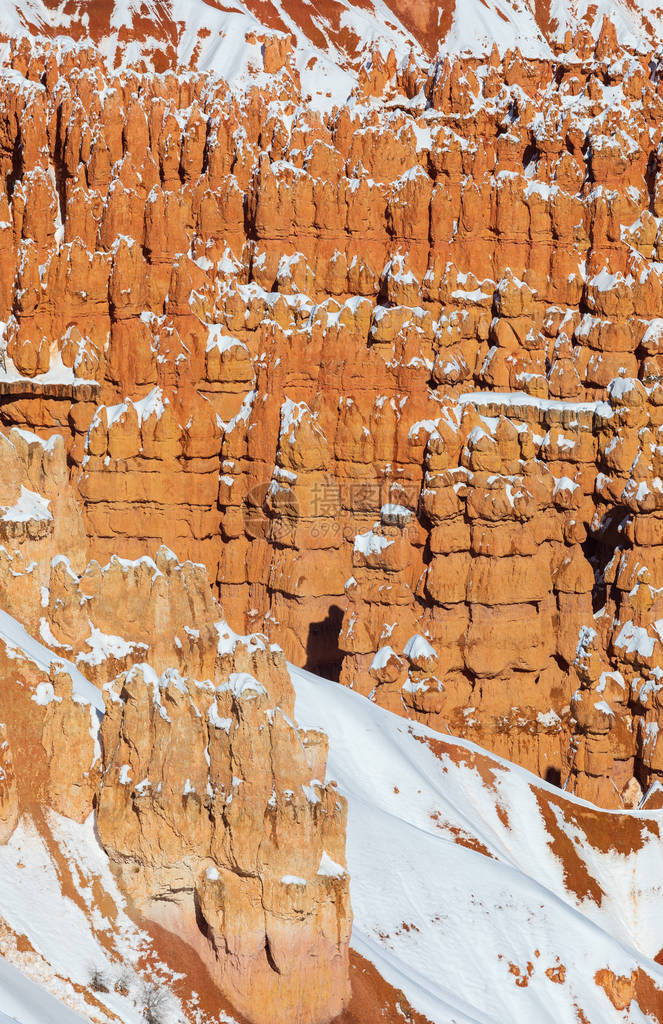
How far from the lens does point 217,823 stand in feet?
63.5

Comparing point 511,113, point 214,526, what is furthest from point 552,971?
point 511,113

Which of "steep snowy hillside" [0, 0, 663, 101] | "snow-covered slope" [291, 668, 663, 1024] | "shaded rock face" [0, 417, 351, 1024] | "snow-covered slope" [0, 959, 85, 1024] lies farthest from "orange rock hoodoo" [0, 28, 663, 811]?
"steep snowy hillside" [0, 0, 663, 101]

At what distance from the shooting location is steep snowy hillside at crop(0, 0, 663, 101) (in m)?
77.7

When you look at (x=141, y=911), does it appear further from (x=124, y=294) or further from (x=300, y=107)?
(x=300, y=107)

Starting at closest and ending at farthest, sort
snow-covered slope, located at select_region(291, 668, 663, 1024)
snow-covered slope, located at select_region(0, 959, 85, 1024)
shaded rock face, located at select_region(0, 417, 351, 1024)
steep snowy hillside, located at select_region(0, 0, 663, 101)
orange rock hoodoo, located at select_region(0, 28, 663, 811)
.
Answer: snow-covered slope, located at select_region(0, 959, 85, 1024)
shaded rock face, located at select_region(0, 417, 351, 1024)
snow-covered slope, located at select_region(291, 668, 663, 1024)
orange rock hoodoo, located at select_region(0, 28, 663, 811)
steep snowy hillside, located at select_region(0, 0, 663, 101)

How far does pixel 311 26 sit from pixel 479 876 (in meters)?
73.9

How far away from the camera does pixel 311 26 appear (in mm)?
90625

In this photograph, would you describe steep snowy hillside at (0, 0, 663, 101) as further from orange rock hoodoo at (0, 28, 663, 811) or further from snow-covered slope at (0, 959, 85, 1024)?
snow-covered slope at (0, 959, 85, 1024)

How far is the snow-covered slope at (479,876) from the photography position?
24016mm

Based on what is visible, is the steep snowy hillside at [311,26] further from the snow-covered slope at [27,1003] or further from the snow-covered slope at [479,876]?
the snow-covered slope at [27,1003]

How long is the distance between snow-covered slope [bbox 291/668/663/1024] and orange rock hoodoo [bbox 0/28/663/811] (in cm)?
504

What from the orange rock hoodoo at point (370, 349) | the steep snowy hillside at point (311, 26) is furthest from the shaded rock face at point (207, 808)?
the steep snowy hillside at point (311, 26)

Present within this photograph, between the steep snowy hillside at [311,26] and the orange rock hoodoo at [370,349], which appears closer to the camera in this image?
the orange rock hoodoo at [370,349]

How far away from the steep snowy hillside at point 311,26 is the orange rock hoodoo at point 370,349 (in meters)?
21.6
